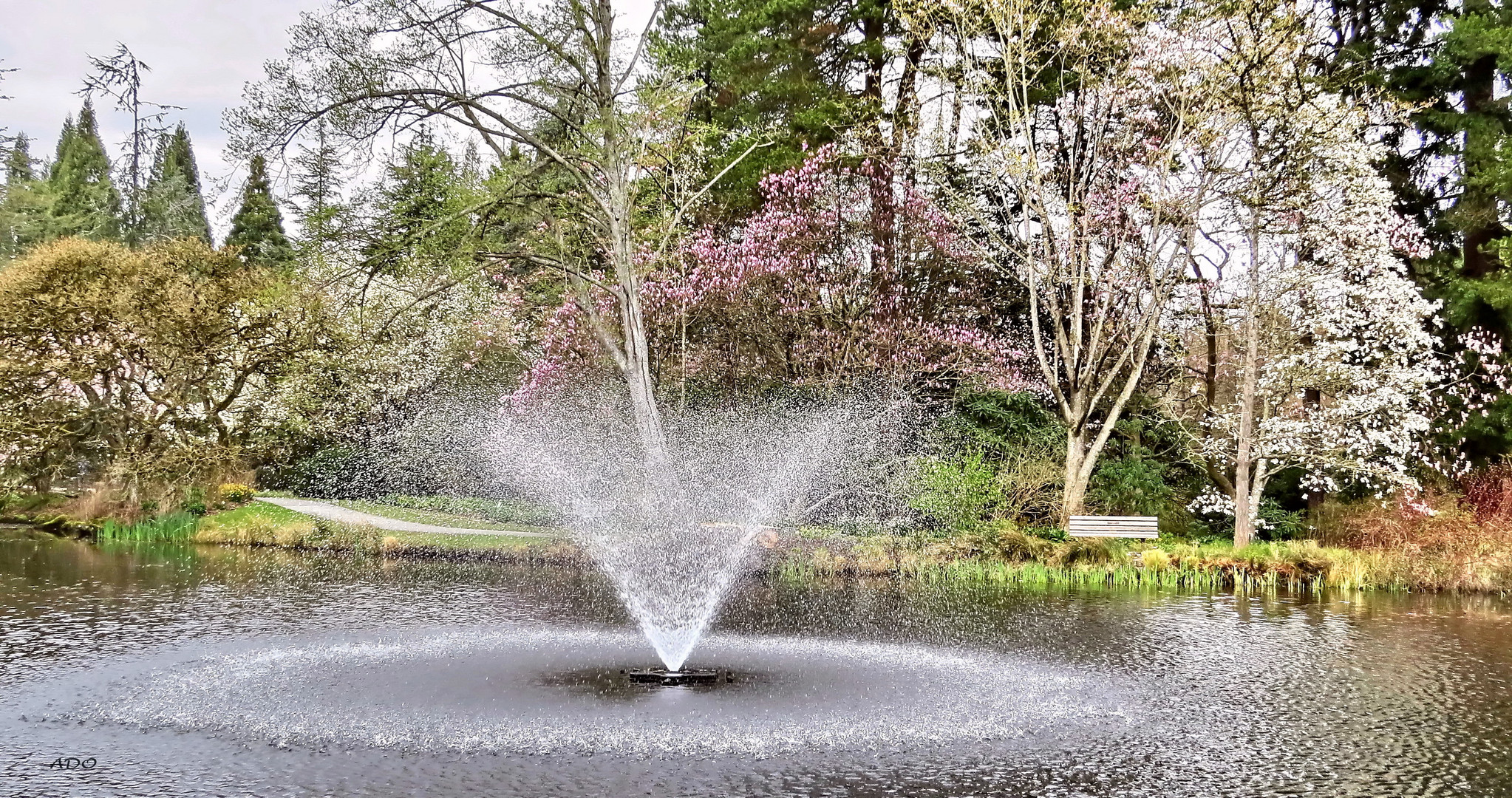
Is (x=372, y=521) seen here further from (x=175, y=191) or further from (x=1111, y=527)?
(x=175, y=191)

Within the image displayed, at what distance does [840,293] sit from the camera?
24422 mm

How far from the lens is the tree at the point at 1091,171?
22531 mm

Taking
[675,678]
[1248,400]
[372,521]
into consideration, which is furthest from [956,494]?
[372,521]

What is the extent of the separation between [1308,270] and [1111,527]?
20.5 ft

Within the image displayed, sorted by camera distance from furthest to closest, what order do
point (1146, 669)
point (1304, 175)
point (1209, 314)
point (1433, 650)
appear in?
point (1209, 314) → point (1304, 175) → point (1433, 650) → point (1146, 669)

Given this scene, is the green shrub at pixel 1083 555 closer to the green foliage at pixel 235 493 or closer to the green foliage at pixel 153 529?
the green foliage at pixel 153 529

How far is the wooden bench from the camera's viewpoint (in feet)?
70.3

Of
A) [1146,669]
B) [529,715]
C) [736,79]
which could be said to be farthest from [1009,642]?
[736,79]

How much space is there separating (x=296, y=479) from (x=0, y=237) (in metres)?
37.3

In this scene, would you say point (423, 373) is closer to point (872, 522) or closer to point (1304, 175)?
point (872, 522)

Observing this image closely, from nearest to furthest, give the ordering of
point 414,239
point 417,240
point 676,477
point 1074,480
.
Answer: point 414,239, point 417,240, point 676,477, point 1074,480

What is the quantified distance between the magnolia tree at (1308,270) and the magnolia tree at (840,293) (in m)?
5.30

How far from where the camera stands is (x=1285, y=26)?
20906 millimetres

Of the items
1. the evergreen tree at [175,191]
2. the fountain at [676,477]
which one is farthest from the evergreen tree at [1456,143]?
the evergreen tree at [175,191]
